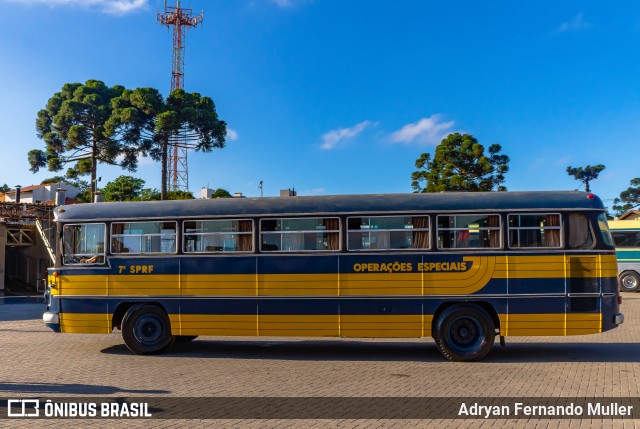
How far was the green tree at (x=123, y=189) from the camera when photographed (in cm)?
4600

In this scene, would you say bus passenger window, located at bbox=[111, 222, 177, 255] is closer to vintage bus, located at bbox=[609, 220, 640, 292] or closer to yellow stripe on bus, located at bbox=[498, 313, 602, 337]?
yellow stripe on bus, located at bbox=[498, 313, 602, 337]

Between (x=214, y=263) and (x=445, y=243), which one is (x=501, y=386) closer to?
(x=445, y=243)

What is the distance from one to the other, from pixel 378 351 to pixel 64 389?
20.6 feet

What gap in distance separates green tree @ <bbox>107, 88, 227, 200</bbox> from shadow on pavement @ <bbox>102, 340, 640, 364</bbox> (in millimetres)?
23502

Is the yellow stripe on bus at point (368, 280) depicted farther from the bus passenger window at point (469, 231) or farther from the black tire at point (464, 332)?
the black tire at point (464, 332)

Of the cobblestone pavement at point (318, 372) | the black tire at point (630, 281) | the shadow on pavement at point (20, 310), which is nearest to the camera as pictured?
the cobblestone pavement at point (318, 372)

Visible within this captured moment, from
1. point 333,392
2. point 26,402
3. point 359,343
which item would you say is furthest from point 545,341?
point 26,402

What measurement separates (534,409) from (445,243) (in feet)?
13.3

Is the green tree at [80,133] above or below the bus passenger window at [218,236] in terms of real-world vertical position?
above

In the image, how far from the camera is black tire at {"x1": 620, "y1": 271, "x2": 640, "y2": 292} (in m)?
27.8

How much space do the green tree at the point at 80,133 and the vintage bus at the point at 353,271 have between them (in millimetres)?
25737

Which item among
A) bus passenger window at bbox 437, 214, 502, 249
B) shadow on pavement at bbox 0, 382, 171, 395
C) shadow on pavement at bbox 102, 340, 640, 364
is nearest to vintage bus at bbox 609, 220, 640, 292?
shadow on pavement at bbox 102, 340, 640, 364

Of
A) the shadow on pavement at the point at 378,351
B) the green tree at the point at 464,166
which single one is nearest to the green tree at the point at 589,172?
the green tree at the point at 464,166

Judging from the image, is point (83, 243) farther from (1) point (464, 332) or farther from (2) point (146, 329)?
(1) point (464, 332)
